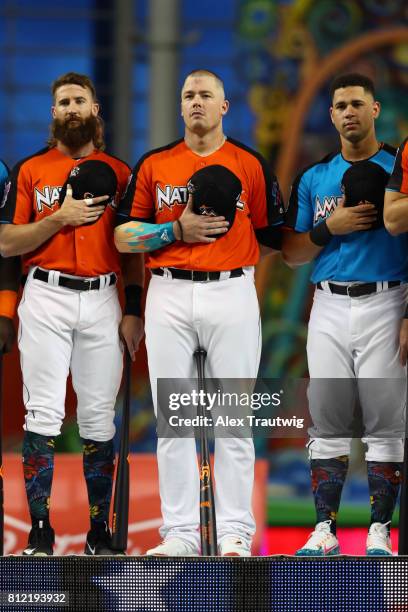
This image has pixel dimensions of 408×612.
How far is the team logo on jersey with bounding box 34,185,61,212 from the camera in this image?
450 cm

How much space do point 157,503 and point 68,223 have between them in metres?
1.92

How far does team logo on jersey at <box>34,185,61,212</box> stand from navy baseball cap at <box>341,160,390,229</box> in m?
1.12

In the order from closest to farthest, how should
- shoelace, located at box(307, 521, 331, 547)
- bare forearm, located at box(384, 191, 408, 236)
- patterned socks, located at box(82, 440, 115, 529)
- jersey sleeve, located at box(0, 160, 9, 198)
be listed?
bare forearm, located at box(384, 191, 408, 236)
shoelace, located at box(307, 521, 331, 547)
patterned socks, located at box(82, 440, 115, 529)
jersey sleeve, located at box(0, 160, 9, 198)

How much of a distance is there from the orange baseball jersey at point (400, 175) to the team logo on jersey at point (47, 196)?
4.23ft

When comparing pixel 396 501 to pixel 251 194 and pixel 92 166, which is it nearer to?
pixel 251 194

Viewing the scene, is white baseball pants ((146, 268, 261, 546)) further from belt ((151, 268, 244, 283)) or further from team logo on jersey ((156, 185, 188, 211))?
team logo on jersey ((156, 185, 188, 211))

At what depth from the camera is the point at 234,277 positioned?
4.42m

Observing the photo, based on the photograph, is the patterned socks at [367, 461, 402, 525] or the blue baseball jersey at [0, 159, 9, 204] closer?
the patterned socks at [367, 461, 402, 525]

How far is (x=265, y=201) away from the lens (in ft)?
14.9

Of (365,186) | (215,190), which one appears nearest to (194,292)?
(215,190)

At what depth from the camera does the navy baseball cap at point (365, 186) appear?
14.1ft

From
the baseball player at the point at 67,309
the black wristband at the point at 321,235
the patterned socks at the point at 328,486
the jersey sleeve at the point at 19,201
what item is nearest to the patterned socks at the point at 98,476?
the baseball player at the point at 67,309

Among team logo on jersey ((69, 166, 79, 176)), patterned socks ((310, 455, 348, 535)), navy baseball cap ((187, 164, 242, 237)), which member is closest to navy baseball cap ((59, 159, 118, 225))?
team logo on jersey ((69, 166, 79, 176))

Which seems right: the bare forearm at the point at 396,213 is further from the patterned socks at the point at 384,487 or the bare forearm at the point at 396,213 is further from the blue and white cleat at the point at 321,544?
the blue and white cleat at the point at 321,544
